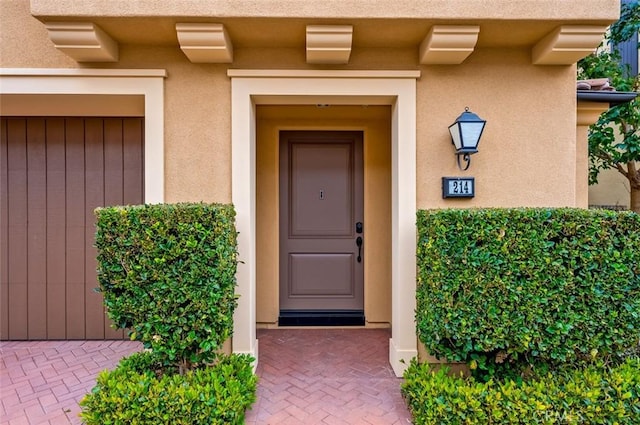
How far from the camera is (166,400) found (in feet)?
7.54

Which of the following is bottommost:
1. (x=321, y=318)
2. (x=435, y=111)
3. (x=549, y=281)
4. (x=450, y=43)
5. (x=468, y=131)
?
(x=321, y=318)

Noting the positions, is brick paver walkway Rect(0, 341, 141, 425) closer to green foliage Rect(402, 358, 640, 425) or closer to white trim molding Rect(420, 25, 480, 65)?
green foliage Rect(402, 358, 640, 425)

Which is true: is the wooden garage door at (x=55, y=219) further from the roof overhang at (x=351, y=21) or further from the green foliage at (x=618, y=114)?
the green foliage at (x=618, y=114)

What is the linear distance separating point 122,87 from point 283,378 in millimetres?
3109

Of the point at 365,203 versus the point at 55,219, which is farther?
the point at 365,203

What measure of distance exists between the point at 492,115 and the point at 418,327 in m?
2.07

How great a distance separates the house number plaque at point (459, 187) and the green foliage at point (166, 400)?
7.90 ft

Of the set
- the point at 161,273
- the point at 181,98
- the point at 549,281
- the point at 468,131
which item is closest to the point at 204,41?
the point at 181,98

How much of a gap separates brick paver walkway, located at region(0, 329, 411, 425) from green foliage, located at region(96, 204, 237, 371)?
0.89 m

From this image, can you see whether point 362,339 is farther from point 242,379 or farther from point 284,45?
point 284,45

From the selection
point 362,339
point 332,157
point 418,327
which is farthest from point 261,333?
point 332,157

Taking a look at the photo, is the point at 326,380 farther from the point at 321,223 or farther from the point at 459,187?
the point at 459,187

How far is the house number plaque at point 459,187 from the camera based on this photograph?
312 centimetres

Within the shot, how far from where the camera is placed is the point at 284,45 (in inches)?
123
